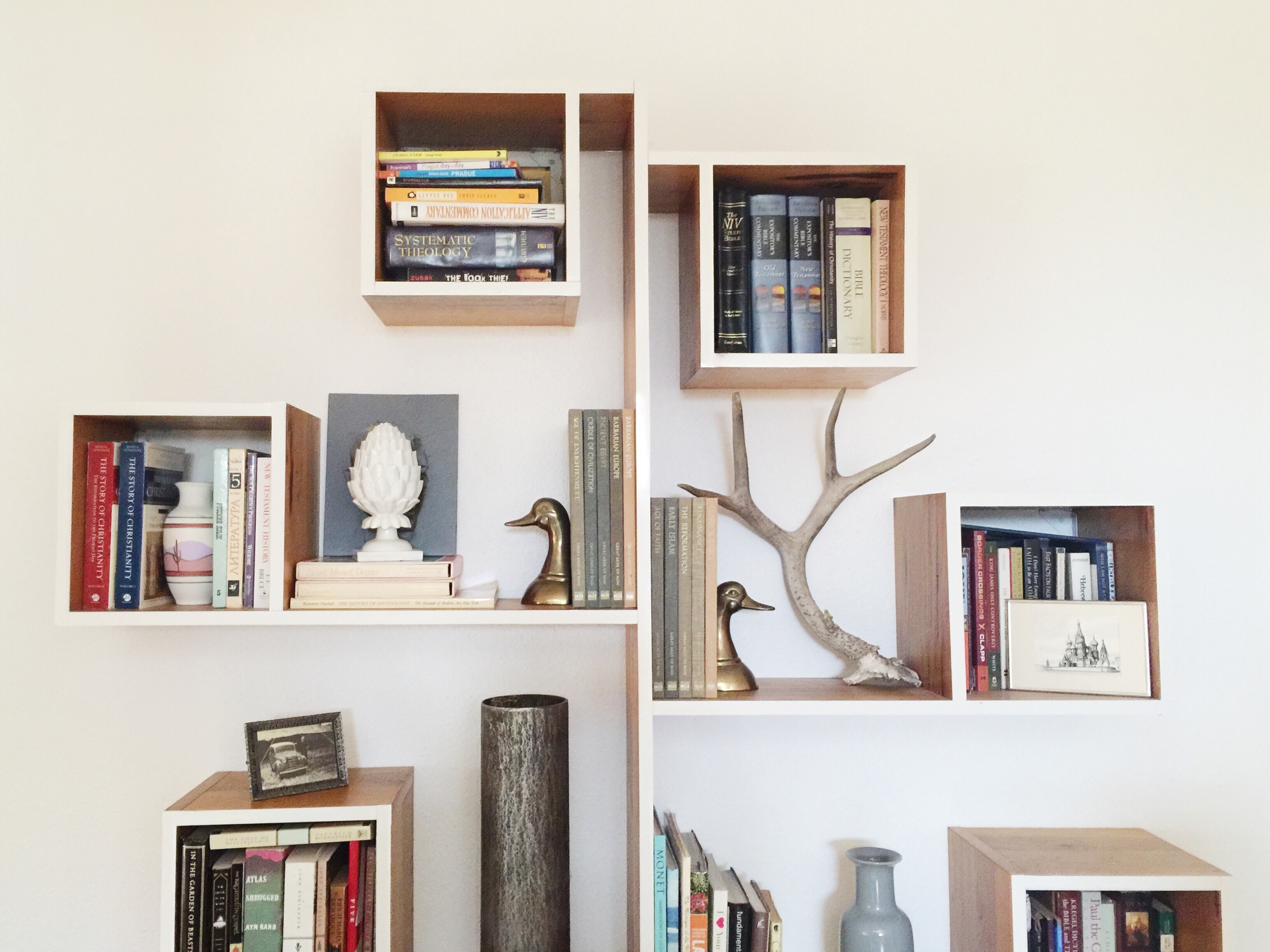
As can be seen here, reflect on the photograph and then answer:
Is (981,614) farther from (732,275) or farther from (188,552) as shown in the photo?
(188,552)

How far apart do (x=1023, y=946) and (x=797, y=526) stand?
702 millimetres

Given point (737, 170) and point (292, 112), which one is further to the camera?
point (292, 112)

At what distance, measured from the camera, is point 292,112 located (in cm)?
156

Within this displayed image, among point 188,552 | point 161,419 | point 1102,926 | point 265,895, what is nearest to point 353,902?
point 265,895

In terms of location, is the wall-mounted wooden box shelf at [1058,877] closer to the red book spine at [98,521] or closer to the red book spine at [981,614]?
the red book spine at [981,614]

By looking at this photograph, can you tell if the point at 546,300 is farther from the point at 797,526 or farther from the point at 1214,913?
the point at 1214,913

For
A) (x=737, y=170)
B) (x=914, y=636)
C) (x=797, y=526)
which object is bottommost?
(x=914, y=636)

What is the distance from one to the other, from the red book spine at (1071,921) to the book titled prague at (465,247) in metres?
1.23

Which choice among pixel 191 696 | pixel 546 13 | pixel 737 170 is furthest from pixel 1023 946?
pixel 546 13

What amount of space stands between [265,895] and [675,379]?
1008mm

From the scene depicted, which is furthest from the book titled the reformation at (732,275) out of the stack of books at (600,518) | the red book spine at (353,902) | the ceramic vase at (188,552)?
the red book spine at (353,902)

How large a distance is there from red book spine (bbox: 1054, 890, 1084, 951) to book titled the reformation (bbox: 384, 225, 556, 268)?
123 cm

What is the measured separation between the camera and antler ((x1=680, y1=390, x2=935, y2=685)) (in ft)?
4.74

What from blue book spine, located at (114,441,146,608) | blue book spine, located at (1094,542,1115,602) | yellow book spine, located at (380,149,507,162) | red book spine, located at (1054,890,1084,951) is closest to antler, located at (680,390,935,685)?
blue book spine, located at (1094,542,1115,602)
